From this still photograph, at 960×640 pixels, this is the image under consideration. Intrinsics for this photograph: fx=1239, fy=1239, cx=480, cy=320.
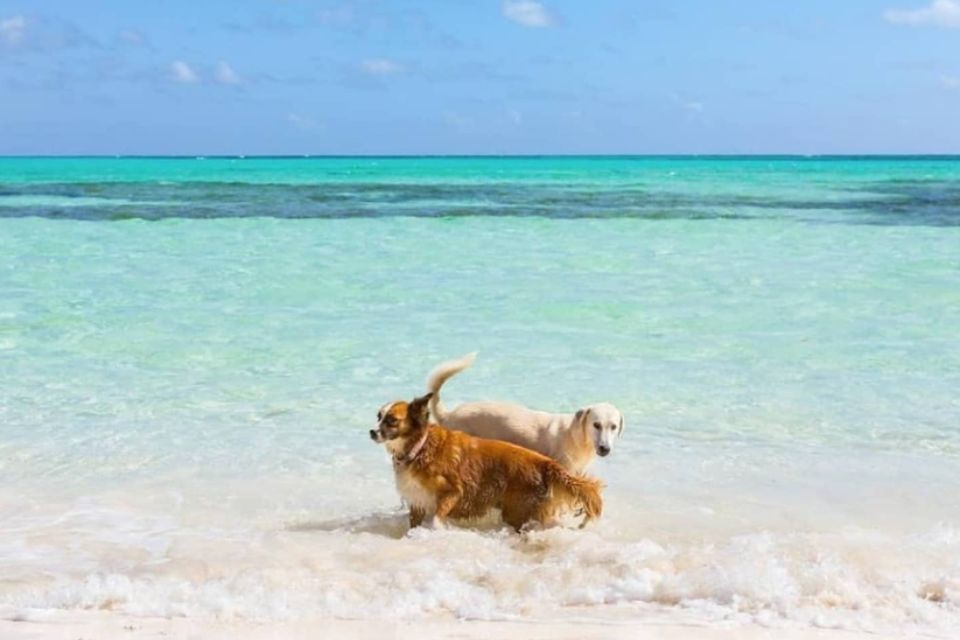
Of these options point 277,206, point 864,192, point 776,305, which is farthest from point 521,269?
point 864,192

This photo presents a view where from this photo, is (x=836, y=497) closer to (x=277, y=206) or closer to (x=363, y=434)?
(x=363, y=434)

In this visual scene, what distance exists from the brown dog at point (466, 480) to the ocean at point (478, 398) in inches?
6.7

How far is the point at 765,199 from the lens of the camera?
41344mm

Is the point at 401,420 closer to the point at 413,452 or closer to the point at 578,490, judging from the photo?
the point at 413,452

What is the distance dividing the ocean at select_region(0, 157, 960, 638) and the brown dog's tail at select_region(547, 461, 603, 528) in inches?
5.8

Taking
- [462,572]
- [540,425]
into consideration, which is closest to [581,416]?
[540,425]

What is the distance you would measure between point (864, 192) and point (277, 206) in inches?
902

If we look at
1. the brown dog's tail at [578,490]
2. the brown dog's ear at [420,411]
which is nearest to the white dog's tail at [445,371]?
the brown dog's ear at [420,411]

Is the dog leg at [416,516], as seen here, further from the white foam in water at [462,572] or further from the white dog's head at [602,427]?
the white dog's head at [602,427]

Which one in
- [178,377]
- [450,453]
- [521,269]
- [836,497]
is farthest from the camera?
[521,269]

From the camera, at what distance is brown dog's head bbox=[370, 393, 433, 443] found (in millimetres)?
5941

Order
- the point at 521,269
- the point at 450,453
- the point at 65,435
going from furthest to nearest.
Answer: the point at 521,269 → the point at 65,435 → the point at 450,453

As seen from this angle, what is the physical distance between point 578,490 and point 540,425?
1009 mm

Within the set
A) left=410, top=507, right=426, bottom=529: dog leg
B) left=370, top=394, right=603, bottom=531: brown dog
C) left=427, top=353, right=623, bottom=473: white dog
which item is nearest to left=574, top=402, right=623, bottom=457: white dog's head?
left=427, top=353, right=623, bottom=473: white dog
